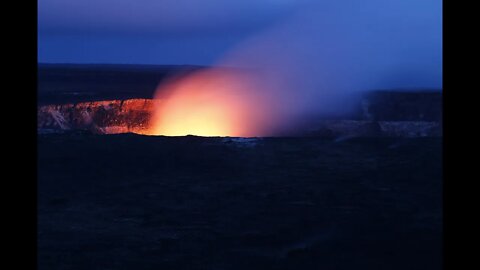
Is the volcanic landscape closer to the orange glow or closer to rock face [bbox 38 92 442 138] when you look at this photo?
rock face [bbox 38 92 442 138]

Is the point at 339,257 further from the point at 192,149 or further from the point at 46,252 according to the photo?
the point at 192,149

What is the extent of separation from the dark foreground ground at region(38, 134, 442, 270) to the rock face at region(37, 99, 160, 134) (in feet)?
37.6

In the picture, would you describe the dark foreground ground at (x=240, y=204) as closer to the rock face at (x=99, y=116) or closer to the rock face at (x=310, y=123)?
the rock face at (x=310, y=123)

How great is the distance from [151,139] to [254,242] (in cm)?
514

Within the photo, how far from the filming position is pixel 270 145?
954 cm

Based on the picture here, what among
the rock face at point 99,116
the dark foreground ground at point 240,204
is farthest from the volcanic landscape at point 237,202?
the rock face at point 99,116

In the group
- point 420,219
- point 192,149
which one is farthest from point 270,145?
point 420,219

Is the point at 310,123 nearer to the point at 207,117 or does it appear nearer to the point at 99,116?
the point at 207,117

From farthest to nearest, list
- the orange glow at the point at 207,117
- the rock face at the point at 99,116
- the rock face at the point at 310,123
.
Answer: the orange glow at the point at 207,117
the rock face at the point at 99,116
the rock face at the point at 310,123

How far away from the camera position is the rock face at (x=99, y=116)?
21.2 meters

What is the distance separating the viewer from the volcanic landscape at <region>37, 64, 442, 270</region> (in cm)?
485

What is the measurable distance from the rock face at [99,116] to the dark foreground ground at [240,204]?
37.6 feet

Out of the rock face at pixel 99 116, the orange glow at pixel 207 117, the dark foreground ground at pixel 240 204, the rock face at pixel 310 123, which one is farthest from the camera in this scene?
the orange glow at pixel 207 117

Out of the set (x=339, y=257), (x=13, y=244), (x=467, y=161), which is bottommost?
(x=339, y=257)
